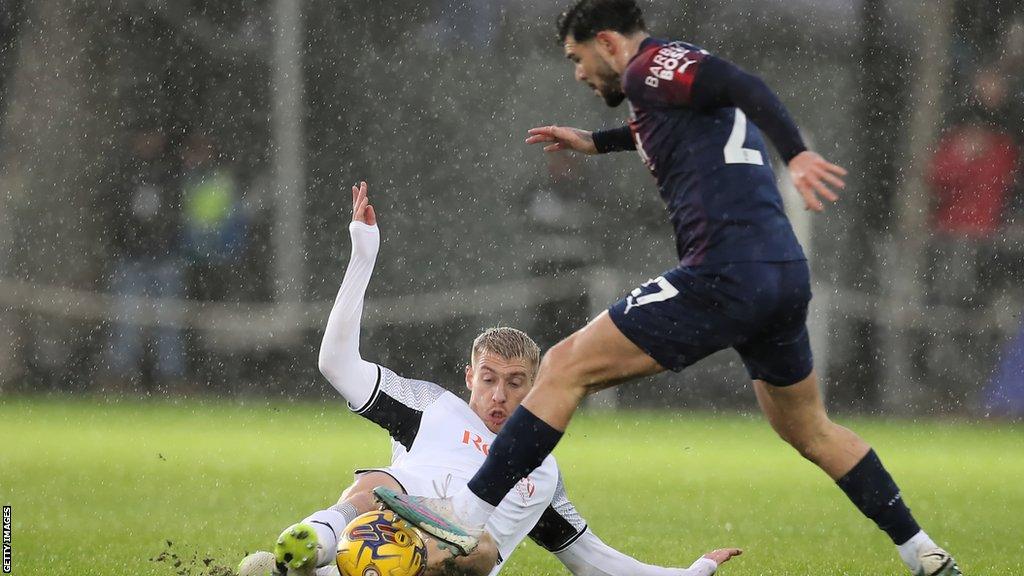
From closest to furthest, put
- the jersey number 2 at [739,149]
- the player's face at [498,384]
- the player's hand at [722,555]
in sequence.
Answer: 1. the jersey number 2 at [739,149]
2. the player's face at [498,384]
3. the player's hand at [722,555]

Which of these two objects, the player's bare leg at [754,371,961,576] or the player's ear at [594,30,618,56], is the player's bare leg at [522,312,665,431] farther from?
the player's ear at [594,30,618,56]

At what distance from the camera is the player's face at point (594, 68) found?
435cm

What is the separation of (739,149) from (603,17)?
539mm

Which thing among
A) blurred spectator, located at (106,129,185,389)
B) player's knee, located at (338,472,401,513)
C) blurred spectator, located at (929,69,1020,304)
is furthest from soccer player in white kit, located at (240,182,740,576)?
blurred spectator, located at (106,129,185,389)

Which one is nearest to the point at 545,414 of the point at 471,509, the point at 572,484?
the point at 471,509

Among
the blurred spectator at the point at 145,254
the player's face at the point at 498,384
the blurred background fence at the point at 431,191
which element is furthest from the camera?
the blurred spectator at the point at 145,254

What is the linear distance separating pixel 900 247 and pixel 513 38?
394 centimetres

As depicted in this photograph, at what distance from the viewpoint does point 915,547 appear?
448cm

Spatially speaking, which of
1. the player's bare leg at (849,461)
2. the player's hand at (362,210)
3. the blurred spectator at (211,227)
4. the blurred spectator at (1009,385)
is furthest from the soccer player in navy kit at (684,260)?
the blurred spectator at (211,227)

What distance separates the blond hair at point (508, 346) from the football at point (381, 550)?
896mm

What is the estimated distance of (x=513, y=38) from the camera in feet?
45.5

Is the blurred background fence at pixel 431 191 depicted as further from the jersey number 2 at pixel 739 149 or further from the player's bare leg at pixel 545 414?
the player's bare leg at pixel 545 414

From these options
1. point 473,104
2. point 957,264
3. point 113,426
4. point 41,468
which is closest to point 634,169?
point 473,104

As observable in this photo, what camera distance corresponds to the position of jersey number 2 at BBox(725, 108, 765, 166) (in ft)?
13.7
